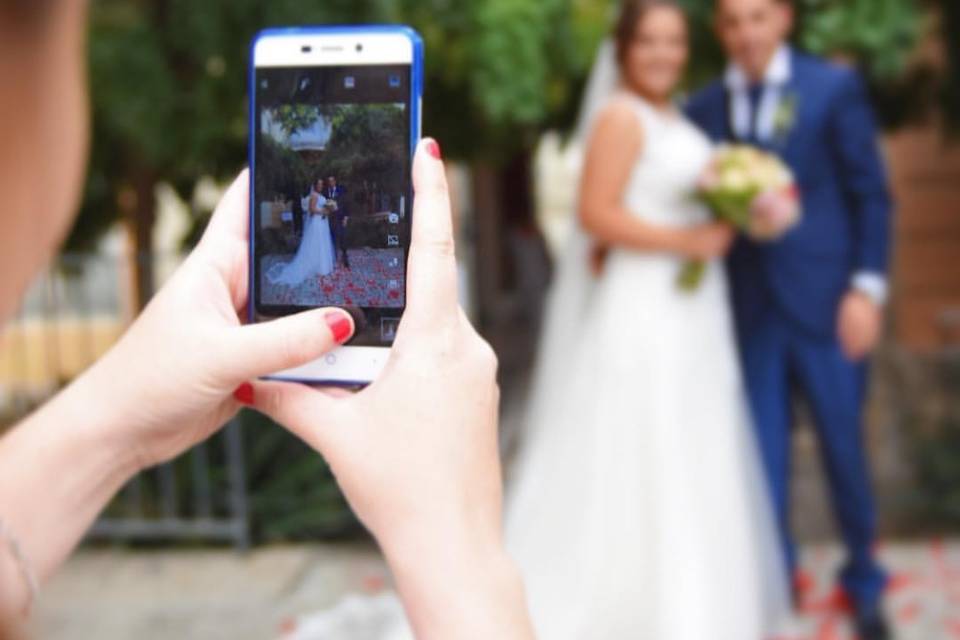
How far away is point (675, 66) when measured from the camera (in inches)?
166

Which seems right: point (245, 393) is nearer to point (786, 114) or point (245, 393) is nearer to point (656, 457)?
point (656, 457)

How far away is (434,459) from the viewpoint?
3.41ft

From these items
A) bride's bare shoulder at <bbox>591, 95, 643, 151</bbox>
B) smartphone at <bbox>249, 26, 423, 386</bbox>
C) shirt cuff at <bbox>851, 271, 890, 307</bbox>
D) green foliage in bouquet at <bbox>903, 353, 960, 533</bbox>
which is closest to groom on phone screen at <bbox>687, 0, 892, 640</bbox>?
shirt cuff at <bbox>851, 271, 890, 307</bbox>

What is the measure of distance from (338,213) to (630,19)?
3.07 metres

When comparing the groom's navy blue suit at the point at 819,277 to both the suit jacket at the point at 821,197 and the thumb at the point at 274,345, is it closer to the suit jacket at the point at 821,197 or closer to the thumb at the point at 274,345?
the suit jacket at the point at 821,197

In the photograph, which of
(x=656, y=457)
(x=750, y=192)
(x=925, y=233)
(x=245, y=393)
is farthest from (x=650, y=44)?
(x=925, y=233)

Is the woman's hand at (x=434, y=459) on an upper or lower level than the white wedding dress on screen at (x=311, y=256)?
lower

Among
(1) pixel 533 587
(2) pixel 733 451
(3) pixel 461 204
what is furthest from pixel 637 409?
(3) pixel 461 204

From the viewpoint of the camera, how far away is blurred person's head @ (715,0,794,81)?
4.19 meters

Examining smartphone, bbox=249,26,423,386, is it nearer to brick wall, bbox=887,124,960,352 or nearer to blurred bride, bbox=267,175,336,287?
blurred bride, bbox=267,175,336,287

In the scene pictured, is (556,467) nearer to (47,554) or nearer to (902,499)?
(902,499)

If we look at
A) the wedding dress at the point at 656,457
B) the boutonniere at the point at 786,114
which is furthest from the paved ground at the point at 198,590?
the boutonniere at the point at 786,114

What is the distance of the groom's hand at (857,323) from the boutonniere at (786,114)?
0.55 metres

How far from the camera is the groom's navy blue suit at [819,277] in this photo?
4207 mm
